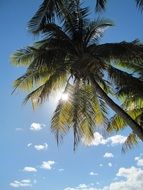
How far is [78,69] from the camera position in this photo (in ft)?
60.3

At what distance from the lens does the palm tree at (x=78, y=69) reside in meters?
18.4

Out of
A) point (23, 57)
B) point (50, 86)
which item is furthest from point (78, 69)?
point (23, 57)

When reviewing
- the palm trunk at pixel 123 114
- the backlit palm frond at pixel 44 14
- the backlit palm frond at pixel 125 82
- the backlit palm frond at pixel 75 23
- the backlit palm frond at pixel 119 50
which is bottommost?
the palm trunk at pixel 123 114

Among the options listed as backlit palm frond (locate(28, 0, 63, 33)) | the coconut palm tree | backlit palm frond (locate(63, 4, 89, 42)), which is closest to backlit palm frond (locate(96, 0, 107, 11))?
the coconut palm tree

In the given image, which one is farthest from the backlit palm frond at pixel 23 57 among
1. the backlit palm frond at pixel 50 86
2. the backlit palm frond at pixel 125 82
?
the backlit palm frond at pixel 125 82

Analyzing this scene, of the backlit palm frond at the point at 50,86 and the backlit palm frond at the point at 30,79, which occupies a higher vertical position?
the backlit palm frond at the point at 30,79

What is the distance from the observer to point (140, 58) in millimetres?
18906

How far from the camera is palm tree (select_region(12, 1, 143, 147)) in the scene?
724 inches

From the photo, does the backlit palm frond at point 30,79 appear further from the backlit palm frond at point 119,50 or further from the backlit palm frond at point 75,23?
the backlit palm frond at point 119,50

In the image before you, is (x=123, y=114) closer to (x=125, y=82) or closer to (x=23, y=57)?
(x=125, y=82)

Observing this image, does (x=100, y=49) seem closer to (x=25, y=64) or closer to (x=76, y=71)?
(x=76, y=71)

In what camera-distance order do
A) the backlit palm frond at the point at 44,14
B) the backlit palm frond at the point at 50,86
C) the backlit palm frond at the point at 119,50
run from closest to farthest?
the backlit palm frond at the point at 44,14 → the backlit palm frond at the point at 119,50 → the backlit palm frond at the point at 50,86

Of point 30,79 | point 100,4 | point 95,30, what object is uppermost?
point 95,30

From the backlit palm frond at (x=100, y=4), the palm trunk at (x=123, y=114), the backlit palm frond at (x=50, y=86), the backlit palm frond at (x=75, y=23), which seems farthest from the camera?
the backlit palm frond at (x=75, y=23)
